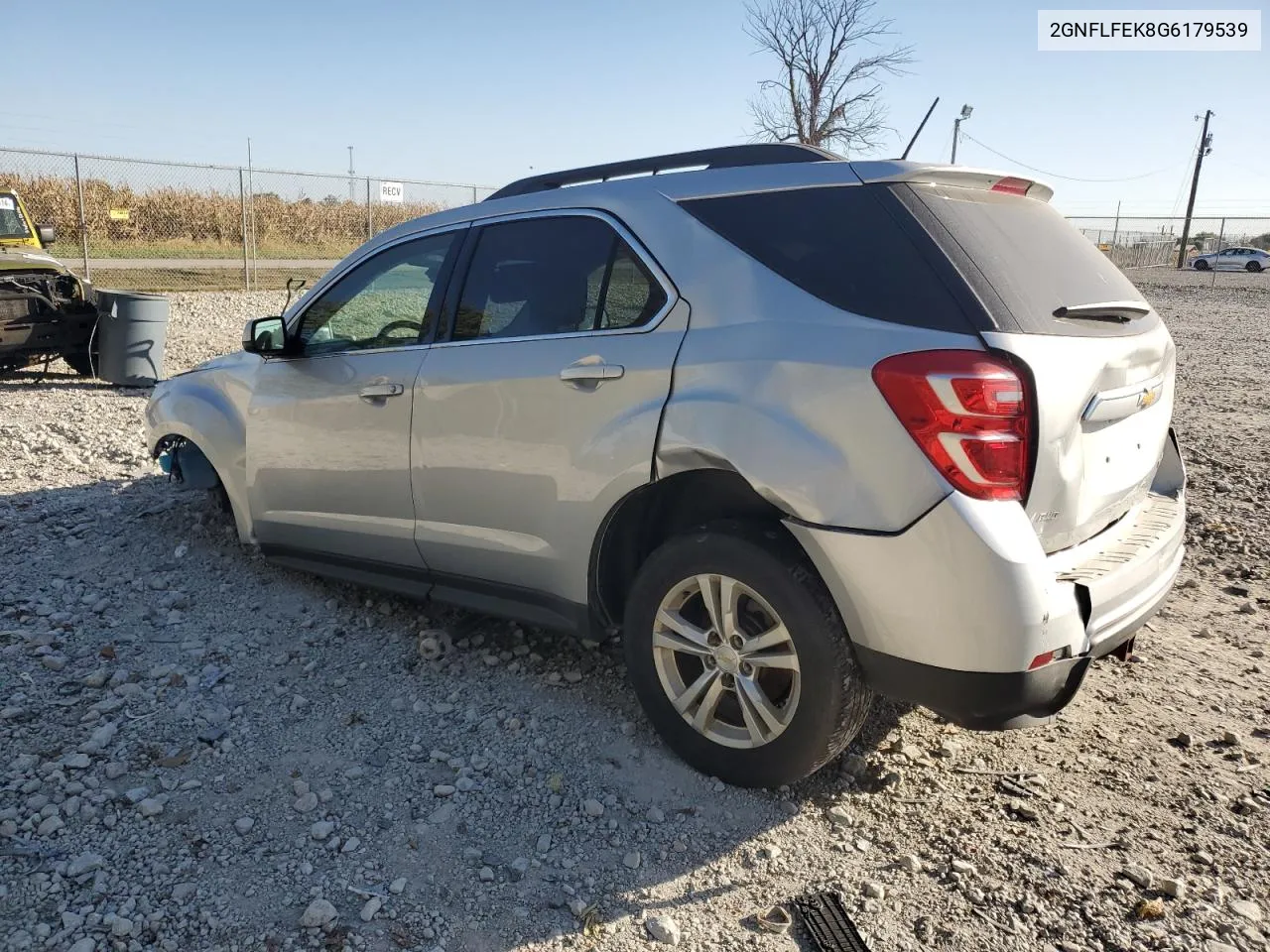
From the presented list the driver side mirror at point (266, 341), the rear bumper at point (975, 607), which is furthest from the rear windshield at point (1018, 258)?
the driver side mirror at point (266, 341)

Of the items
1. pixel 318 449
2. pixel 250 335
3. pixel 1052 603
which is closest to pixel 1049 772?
pixel 1052 603

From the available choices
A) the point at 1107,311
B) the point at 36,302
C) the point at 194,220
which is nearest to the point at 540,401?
the point at 1107,311

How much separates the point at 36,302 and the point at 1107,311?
1025cm

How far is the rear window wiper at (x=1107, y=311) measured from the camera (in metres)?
2.76

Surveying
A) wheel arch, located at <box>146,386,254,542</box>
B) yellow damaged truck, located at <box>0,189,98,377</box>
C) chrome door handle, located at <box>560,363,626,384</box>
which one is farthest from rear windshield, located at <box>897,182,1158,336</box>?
yellow damaged truck, located at <box>0,189,98,377</box>

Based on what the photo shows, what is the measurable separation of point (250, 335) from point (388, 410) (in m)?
0.92

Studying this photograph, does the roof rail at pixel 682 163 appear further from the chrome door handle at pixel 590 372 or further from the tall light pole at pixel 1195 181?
the tall light pole at pixel 1195 181

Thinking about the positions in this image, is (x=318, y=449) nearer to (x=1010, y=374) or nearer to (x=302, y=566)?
(x=302, y=566)

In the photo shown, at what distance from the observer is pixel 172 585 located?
4.71 meters

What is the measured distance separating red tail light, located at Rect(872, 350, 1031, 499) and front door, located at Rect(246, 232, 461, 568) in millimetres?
2092

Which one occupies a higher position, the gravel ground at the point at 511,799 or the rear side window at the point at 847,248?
the rear side window at the point at 847,248

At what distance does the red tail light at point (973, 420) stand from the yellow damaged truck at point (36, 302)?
10.0 metres

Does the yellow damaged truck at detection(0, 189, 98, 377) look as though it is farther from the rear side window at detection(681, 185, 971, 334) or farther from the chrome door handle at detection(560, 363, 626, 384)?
the rear side window at detection(681, 185, 971, 334)

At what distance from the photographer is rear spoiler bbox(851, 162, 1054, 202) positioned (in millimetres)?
2824
